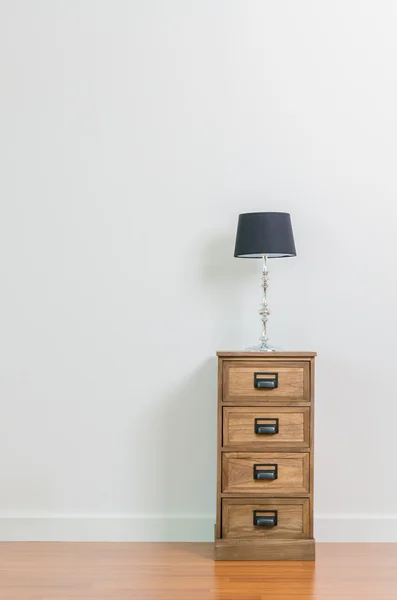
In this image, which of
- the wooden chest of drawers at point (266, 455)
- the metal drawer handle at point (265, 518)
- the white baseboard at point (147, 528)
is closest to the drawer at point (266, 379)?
the wooden chest of drawers at point (266, 455)

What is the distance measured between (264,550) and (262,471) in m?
0.33

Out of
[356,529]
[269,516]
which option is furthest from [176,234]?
[356,529]

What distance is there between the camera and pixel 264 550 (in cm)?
318

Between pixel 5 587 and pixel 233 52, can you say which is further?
pixel 233 52

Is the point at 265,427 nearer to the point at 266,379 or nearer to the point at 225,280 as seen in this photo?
the point at 266,379

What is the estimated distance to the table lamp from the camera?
10.6ft

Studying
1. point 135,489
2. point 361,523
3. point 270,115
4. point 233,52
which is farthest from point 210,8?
point 361,523

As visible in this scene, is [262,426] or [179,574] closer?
[179,574]

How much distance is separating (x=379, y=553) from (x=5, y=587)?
1.59 meters

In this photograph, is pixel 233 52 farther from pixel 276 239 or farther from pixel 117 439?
pixel 117 439

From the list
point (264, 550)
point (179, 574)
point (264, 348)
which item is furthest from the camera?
point (264, 348)

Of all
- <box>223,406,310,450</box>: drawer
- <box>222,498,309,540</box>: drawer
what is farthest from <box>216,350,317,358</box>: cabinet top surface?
<box>222,498,309,540</box>: drawer

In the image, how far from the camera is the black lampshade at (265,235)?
10.6 feet

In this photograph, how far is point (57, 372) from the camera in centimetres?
357
